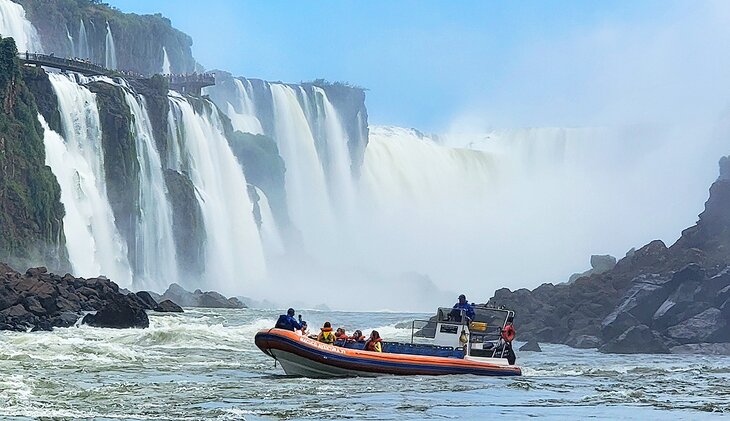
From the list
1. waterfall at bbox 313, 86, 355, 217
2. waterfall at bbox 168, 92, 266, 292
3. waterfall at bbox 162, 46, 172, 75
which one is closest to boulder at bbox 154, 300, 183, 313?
waterfall at bbox 168, 92, 266, 292

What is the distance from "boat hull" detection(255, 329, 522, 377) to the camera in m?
34.9

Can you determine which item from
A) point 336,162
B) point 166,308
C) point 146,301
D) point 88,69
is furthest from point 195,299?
point 336,162

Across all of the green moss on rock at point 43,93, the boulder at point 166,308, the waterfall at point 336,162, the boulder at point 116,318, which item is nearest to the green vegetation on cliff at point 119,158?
the green moss on rock at point 43,93

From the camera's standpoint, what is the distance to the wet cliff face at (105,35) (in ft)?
373

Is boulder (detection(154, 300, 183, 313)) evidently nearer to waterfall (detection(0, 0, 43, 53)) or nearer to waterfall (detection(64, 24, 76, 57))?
waterfall (detection(0, 0, 43, 53))

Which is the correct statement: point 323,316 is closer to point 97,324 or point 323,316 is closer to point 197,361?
point 97,324

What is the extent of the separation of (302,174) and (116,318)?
75196 mm

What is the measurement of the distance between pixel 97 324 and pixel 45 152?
85.8 ft

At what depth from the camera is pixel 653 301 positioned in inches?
2084

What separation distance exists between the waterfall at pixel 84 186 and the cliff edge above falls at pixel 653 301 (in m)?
26.1

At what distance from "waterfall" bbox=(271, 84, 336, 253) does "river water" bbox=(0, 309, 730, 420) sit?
7397 cm

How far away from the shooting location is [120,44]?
12719 centimetres

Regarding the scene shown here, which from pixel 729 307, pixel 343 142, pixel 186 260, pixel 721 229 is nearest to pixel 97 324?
pixel 729 307

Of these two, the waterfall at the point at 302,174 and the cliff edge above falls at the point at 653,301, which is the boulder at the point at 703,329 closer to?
the cliff edge above falls at the point at 653,301
